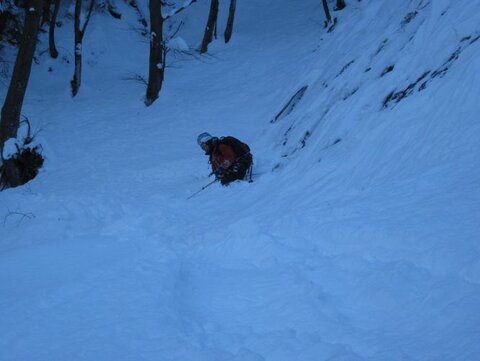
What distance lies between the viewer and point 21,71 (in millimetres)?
9234

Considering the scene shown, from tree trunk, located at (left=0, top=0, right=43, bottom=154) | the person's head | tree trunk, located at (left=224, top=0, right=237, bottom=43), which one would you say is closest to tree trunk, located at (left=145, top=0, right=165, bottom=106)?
tree trunk, located at (left=0, top=0, right=43, bottom=154)

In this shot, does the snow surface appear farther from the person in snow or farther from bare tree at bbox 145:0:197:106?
bare tree at bbox 145:0:197:106

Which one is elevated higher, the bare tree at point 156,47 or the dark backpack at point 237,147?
the bare tree at point 156,47

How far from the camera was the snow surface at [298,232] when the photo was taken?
296cm

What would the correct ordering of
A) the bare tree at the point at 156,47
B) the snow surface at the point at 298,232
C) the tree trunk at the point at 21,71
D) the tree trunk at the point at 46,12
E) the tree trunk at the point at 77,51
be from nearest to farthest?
the snow surface at the point at 298,232, the tree trunk at the point at 21,71, the bare tree at the point at 156,47, the tree trunk at the point at 77,51, the tree trunk at the point at 46,12

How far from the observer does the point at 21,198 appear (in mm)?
8156

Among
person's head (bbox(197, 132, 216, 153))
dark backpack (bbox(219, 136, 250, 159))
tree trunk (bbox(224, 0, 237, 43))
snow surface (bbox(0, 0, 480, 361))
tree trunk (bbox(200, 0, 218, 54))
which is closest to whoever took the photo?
snow surface (bbox(0, 0, 480, 361))

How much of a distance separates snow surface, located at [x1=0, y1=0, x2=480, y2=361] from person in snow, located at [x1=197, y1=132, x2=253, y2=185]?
0.29 m

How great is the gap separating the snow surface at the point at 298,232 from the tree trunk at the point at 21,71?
1.36 metres

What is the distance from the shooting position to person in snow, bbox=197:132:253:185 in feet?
25.5

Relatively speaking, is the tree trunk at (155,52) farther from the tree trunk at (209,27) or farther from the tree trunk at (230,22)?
the tree trunk at (230,22)

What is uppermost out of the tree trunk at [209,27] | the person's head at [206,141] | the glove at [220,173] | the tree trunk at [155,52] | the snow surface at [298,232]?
the tree trunk at [209,27]

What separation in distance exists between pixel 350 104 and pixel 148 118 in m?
7.37

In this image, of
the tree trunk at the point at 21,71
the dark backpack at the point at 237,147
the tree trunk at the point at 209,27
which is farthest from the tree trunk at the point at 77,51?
the dark backpack at the point at 237,147
